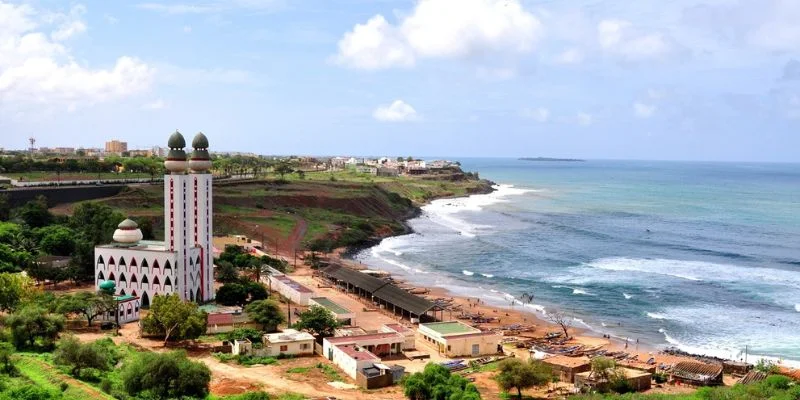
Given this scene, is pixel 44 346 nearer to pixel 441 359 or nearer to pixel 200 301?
pixel 200 301

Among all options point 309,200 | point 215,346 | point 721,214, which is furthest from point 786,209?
point 215,346

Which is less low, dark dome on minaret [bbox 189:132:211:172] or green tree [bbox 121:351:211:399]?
dark dome on minaret [bbox 189:132:211:172]

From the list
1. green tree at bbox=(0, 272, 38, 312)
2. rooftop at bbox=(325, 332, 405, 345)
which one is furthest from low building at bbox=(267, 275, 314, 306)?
green tree at bbox=(0, 272, 38, 312)

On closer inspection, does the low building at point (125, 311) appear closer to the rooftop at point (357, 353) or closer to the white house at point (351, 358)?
the white house at point (351, 358)

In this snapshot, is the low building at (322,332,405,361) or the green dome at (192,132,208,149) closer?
the low building at (322,332,405,361)

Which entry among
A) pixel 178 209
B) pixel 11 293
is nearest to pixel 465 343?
pixel 178 209

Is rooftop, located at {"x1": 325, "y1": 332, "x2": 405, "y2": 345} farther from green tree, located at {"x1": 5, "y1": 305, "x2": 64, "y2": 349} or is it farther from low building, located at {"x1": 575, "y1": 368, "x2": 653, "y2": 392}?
green tree, located at {"x1": 5, "y1": 305, "x2": 64, "y2": 349}
